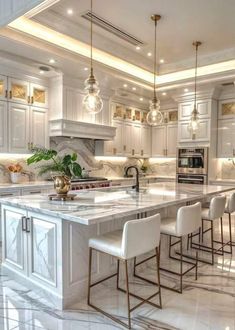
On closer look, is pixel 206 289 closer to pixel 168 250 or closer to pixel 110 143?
pixel 168 250

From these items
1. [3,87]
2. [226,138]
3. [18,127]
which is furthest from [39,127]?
[226,138]

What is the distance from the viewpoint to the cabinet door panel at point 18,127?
450 centimetres

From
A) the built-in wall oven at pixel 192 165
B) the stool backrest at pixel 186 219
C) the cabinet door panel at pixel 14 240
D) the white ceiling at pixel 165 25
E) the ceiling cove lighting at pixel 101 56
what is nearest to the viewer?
the stool backrest at pixel 186 219

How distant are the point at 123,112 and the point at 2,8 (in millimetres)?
4562

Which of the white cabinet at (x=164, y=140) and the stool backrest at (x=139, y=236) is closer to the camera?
the stool backrest at (x=139, y=236)

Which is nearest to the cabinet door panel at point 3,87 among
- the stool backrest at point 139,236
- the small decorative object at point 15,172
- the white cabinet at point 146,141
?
the small decorative object at point 15,172

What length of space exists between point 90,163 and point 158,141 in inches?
88.2

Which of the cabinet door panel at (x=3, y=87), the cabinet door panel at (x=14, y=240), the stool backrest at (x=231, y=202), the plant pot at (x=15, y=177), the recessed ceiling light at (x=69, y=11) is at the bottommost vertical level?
the cabinet door panel at (x=14, y=240)

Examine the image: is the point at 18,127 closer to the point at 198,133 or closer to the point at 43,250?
the point at 43,250

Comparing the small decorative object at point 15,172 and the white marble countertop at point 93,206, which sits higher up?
the small decorative object at point 15,172

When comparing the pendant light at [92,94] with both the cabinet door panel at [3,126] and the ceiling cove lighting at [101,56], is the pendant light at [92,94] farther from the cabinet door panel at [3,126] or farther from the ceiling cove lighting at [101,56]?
the cabinet door panel at [3,126]

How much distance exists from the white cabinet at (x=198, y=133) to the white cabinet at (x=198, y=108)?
13cm

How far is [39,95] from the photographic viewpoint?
495 cm

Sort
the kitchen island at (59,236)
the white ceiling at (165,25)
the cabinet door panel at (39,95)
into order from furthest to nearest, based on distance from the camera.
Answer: the cabinet door panel at (39,95)
the white ceiling at (165,25)
the kitchen island at (59,236)
